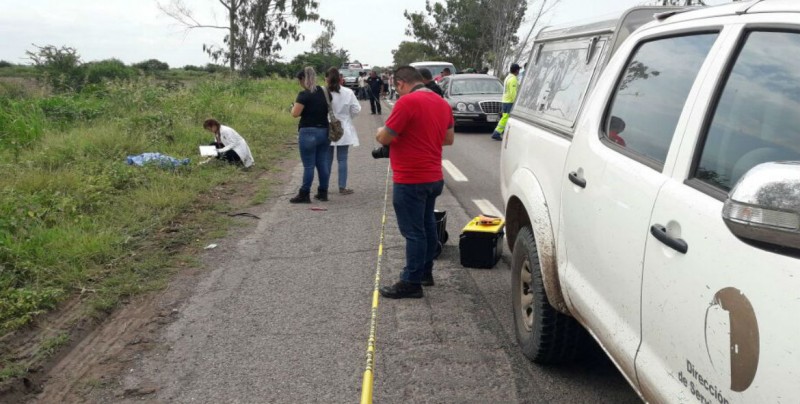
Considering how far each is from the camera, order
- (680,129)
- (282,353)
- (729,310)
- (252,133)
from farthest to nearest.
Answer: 1. (252,133)
2. (282,353)
3. (680,129)
4. (729,310)

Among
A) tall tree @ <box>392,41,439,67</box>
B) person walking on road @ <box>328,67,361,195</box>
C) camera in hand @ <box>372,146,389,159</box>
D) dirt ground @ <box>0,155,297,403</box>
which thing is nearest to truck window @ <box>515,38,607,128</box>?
camera in hand @ <box>372,146,389,159</box>

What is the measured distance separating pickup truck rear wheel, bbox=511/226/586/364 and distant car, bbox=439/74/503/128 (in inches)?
557

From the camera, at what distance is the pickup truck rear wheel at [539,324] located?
3738 millimetres

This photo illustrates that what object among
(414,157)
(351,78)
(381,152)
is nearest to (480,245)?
(381,152)

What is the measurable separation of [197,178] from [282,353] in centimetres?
636

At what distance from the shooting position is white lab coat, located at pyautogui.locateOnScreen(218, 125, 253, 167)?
37.9 ft

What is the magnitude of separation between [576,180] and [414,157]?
1918 mm

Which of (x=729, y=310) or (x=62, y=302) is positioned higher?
(x=729, y=310)

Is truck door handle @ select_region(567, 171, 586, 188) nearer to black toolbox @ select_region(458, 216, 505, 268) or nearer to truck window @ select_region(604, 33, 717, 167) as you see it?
truck window @ select_region(604, 33, 717, 167)

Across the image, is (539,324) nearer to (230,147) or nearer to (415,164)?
(415,164)

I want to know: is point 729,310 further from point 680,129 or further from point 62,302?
point 62,302

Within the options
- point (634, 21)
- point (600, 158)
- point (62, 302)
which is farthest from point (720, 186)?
point (62, 302)

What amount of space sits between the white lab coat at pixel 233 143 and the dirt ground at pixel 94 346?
5.74m

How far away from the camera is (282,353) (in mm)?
4266
